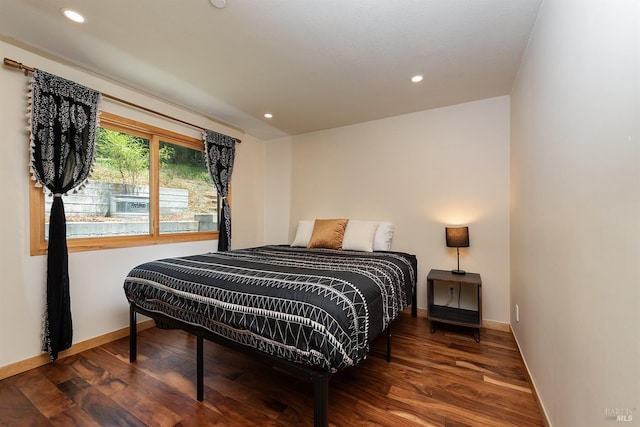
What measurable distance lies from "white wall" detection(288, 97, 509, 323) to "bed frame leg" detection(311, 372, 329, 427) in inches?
86.7

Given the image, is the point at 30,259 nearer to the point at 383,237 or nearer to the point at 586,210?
the point at 383,237

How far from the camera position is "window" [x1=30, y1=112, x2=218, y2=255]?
239 centimetres

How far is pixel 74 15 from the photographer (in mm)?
1729

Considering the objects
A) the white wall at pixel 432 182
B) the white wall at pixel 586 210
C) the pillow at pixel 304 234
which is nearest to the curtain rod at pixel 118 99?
the pillow at pixel 304 234

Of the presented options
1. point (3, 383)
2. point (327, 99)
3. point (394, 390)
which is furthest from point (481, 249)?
point (3, 383)

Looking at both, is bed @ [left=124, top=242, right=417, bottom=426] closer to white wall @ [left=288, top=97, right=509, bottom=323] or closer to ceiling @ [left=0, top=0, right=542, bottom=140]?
white wall @ [left=288, top=97, right=509, bottom=323]

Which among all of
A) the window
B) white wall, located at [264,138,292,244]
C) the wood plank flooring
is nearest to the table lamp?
the wood plank flooring

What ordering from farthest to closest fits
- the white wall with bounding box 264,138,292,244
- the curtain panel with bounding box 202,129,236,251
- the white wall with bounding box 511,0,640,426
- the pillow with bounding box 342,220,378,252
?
the white wall with bounding box 264,138,292,244, the curtain panel with bounding box 202,129,236,251, the pillow with bounding box 342,220,378,252, the white wall with bounding box 511,0,640,426

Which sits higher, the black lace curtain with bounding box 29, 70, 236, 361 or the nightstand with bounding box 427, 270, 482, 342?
the black lace curtain with bounding box 29, 70, 236, 361

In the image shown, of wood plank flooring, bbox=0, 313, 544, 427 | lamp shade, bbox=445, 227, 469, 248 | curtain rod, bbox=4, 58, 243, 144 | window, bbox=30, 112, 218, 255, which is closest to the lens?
wood plank flooring, bbox=0, 313, 544, 427

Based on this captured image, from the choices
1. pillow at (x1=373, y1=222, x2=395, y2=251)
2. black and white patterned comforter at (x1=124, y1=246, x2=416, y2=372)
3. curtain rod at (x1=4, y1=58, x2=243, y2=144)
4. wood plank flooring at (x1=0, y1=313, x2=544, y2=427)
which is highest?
curtain rod at (x1=4, y1=58, x2=243, y2=144)

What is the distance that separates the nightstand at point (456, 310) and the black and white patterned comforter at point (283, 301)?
30.4 inches

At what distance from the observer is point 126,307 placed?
8.79ft

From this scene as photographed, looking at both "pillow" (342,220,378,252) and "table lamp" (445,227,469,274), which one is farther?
"pillow" (342,220,378,252)
